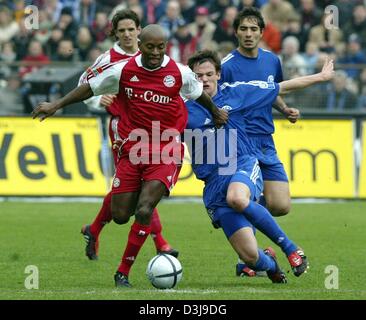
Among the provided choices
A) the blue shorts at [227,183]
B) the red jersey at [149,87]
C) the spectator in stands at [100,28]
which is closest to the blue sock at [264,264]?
the blue shorts at [227,183]

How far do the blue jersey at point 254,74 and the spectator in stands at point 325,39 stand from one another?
1071 centimetres

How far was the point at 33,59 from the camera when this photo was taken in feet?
72.3

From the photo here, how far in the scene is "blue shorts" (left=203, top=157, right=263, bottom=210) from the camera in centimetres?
1010

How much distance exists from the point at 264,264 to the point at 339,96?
10.9 metres

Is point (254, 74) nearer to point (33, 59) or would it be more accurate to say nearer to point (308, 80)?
point (308, 80)

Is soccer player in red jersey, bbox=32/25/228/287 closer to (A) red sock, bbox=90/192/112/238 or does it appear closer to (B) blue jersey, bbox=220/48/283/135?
(B) blue jersey, bbox=220/48/283/135

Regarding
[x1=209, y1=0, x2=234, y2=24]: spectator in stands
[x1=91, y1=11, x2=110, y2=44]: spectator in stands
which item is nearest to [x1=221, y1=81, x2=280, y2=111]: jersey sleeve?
[x1=91, y1=11, x2=110, y2=44]: spectator in stands

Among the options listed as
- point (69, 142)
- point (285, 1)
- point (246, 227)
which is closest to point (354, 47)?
point (285, 1)

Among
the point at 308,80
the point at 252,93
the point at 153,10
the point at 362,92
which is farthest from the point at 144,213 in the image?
the point at 153,10

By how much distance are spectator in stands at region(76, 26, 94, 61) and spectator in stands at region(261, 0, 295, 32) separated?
3396 mm

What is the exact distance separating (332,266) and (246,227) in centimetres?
162

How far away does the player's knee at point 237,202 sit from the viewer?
980 centimetres

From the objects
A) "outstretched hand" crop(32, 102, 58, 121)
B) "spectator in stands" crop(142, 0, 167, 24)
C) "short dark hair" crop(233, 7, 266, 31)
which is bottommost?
"spectator in stands" crop(142, 0, 167, 24)
